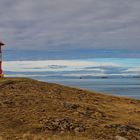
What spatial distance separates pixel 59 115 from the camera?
26266mm

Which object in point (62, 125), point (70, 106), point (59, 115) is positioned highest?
point (70, 106)

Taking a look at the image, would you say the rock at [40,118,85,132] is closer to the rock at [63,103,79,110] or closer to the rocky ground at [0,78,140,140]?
the rocky ground at [0,78,140,140]

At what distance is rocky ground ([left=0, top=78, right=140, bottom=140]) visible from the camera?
2291 centimetres

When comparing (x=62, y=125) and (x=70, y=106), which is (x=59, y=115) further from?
(x=70, y=106)

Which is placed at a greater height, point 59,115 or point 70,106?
point 70,106

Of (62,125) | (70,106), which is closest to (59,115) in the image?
(62,125)

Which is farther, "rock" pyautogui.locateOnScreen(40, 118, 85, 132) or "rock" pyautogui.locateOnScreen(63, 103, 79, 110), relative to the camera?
"rock" pyautogui.locateOnScreen(63, 103, 79, 110)

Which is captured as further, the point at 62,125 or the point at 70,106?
the point at 70,106

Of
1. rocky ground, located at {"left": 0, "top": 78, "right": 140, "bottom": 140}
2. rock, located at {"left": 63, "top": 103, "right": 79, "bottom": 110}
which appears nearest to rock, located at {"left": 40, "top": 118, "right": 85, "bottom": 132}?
rocky ground, located at {"left": 0, "top": 78, "right": 140, "bottom": 140}

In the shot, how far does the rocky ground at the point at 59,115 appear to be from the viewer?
22.9 m

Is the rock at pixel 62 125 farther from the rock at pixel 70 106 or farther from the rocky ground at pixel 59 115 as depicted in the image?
the rock at pixel 70 106

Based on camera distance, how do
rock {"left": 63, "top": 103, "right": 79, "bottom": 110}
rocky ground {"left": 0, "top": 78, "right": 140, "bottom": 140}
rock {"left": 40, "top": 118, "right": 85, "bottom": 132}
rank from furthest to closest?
rock {"left": 63, "top": 103, "right": 79, "bottom": 110} < rock {"left": 40, "top": 118, "right": 85, "bottom": 132} < rocky ground {"left": 0, "top": 78, "right": 140, "bottom": 140}

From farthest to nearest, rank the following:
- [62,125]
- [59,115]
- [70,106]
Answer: [70,106] → [59,115] → [62,125]

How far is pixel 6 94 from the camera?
3241 centimetres
